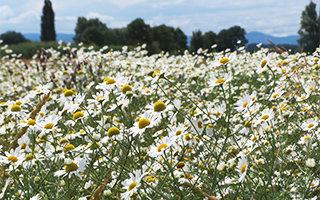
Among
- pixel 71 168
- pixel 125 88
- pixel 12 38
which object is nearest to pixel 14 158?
pixel 71 168

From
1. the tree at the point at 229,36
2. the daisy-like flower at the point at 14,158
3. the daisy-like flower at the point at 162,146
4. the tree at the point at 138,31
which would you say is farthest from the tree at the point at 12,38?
the daisy-like flower at the point at 162,146

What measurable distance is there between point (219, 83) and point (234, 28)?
6480 centimetres

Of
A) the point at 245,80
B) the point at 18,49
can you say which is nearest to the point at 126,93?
the point at 245,80

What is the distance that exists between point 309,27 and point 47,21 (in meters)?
42.0

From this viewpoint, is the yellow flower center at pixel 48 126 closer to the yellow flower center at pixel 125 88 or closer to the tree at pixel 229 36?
the yellow flower center at pixel 125 88

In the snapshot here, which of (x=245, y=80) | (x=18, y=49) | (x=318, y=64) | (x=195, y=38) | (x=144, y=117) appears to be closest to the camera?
(x=144, y=117)

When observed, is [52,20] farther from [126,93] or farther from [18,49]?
[126,93]

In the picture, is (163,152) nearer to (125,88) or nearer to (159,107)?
(159,107)

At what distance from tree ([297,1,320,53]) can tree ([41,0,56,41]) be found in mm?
40228

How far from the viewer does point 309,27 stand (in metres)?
42.6

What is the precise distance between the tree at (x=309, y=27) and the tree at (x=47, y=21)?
40.2 metres

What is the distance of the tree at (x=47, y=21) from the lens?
150ft

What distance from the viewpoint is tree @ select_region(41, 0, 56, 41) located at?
45.6 m

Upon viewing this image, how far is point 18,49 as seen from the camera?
23281 mm
